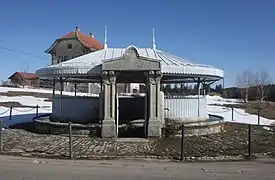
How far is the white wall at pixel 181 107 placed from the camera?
61.3ft

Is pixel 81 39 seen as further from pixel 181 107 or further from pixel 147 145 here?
pixel 147 145

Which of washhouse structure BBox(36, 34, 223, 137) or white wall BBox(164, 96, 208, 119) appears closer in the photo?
washhouse structure BBox(36, 34, 223, 137)

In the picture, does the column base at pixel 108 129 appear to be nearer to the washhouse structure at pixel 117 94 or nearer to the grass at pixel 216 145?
the washhouse structure at pixel 117 94

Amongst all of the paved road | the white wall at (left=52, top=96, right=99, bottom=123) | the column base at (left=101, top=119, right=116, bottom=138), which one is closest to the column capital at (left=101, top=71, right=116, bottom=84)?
the column base at (left=101, top=119, right=116, bottom=138)

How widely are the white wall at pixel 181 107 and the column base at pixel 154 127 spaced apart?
2.16 meters

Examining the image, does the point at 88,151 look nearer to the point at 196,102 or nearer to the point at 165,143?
the point at 165,143

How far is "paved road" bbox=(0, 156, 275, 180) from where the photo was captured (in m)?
9.05

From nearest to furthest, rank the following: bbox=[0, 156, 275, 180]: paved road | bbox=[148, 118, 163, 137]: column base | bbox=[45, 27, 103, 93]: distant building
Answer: bbox=[0, 156, 275, 180]: paved road → bbox=[148, 118, 163, 137]: column base → bbox=[45, 27, 103, 93]: distant building

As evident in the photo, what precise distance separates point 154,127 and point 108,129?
6.77 ft

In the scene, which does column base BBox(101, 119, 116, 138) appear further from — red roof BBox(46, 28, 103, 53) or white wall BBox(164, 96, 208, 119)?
red roof BBox(46, 28, 103, 53)

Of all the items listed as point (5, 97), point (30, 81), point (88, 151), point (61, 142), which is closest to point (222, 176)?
point (88, 151)

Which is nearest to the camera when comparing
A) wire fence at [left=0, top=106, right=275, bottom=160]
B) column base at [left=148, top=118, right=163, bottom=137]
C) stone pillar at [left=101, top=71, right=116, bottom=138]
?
wire fence at [left=0, top=106, right=275, bottom=160]

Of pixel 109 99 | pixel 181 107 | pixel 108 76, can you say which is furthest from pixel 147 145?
pixel 181 107

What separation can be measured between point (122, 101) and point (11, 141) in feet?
30.0
